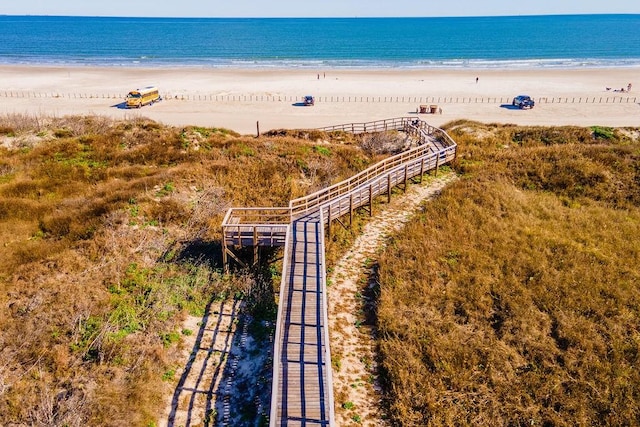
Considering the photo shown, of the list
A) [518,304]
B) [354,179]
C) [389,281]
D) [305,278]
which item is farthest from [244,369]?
[354,179]

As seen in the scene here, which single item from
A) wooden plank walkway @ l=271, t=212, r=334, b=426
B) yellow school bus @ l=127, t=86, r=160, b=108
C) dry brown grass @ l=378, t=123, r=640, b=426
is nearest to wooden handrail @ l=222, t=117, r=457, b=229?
wooden plank walkway @ l=271, t=212, r=334, b=426

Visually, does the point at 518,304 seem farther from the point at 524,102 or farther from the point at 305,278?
the point at 524,102

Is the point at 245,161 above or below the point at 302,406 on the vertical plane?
above

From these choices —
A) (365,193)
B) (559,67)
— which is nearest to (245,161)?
(365,193)

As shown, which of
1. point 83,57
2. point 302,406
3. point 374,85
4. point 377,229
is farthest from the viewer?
point 83,57

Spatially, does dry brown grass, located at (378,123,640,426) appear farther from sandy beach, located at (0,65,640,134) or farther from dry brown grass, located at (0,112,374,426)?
sandy beach, located at (0,65,640,134)

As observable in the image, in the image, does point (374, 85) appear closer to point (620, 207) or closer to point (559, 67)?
point (559, 67)
